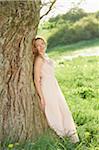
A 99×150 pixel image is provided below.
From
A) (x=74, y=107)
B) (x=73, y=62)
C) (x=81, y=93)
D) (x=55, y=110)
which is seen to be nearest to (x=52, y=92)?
(x=55, y=110)

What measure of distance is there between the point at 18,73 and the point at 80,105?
274 centimetres

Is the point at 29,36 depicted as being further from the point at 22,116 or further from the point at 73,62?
the point at 73,62

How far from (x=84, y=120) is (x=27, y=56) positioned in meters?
1.80

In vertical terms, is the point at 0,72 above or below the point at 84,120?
above

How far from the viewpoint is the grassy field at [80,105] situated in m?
5.69

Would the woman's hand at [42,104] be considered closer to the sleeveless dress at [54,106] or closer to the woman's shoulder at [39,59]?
the sleeveless dress at [54,106]

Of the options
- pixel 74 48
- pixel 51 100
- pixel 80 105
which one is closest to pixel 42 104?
pixel 51 100

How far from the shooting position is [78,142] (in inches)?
239

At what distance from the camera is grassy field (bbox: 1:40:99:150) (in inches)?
224

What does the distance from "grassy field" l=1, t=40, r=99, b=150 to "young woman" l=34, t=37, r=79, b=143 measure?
0.53 ft

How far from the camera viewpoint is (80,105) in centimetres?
814

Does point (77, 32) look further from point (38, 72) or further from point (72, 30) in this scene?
point (38, 72)

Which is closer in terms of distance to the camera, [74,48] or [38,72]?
[38,72]

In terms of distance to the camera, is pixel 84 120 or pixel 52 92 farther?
pixel 84 120
